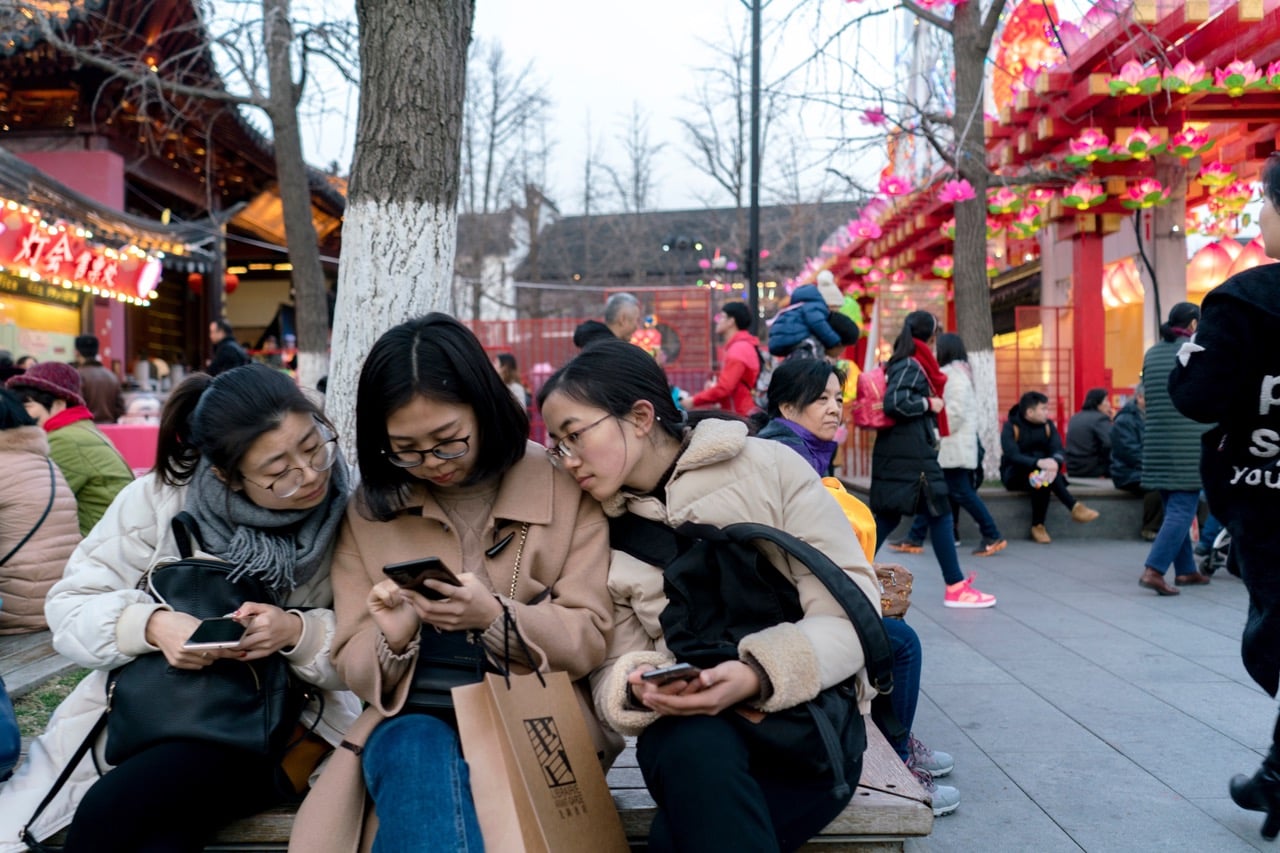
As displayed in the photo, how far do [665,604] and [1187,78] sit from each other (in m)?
9.42

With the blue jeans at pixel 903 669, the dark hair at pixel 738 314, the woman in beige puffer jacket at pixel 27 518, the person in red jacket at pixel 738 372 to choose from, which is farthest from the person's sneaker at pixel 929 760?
the dark hair at pixel 738 314

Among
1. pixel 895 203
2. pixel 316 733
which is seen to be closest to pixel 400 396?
pixel 316 733

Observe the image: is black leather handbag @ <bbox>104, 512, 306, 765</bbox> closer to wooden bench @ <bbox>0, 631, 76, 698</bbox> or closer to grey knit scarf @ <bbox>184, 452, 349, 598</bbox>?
grey knit scarf @ <bbox>184, 452, 349, 598</bbox>

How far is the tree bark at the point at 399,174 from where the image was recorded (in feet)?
12.9

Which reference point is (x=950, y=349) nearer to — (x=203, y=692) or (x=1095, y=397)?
(x=1095, y=397)

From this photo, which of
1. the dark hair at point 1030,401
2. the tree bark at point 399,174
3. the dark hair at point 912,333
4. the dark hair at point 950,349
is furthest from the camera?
the dark hair at point 1030,401

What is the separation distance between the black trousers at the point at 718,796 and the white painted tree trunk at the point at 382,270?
2206 mm

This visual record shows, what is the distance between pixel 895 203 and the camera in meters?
17.2

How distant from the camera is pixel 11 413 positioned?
4.78 meters

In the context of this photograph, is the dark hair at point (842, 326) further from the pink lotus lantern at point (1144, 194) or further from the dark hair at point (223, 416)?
the pink lotus lantern at point (1144, 194)

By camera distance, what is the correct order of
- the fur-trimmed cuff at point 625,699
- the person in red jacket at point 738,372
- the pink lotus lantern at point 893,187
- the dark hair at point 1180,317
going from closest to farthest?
the fur-trimmed cuff at point 625,699 → the dark hair at point 1180,317 → the person in red jacket at point 738,372 → the pink lotus lantern at point 893,187

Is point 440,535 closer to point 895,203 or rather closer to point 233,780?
point 233,780

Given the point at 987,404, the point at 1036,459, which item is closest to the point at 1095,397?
the point at 987,404

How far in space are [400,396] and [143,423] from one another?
10110 mm
